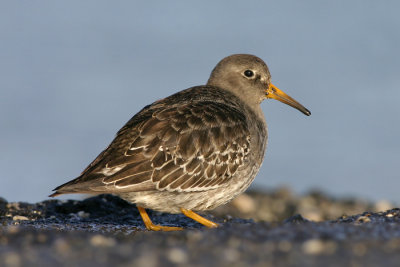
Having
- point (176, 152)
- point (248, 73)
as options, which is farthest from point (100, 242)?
point (248, 73)

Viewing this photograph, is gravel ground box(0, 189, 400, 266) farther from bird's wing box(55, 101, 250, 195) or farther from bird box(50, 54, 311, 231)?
bird's wing box(55, 101, 250, 195)

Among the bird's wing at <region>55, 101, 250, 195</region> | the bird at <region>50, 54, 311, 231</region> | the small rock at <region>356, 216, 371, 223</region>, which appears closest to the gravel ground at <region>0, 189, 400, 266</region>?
the small rock at <region>356, 216, 371, 223</region>

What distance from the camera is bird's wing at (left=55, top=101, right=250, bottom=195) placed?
9.20 m

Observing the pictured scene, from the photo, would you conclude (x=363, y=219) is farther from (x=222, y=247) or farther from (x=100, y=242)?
(x=100, y=242)

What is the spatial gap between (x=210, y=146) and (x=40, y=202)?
5.51m

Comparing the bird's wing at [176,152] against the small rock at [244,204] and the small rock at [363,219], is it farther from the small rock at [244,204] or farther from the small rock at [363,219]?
the small rock at [244,204]

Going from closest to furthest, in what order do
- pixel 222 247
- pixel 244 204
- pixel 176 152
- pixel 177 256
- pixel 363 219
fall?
pixel 177 256
pixel 222 247
pixel 176 152
pixel 363 219
pixel 244 204

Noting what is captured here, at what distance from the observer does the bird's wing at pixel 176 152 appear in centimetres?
920

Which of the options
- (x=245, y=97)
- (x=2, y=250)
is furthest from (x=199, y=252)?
(x=245, y=97)

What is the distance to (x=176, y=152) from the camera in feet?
31.1

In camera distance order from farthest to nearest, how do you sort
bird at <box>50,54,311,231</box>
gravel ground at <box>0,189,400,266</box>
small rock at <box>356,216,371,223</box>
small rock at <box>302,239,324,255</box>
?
small rock at <box>356,216,371,223</box> → bird at <box>50,54,311,231</box> → small rock at <box>302,239,324,255</box> → gravel ground at <box>0,189,400,266</box>

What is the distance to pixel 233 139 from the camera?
33.1ft

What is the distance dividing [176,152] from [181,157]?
127 mm

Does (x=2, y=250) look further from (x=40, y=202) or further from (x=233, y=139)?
(x=40, y=202)
